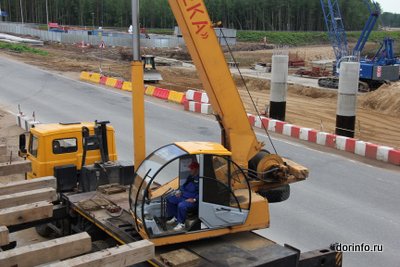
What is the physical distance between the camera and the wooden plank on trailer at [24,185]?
7635 millimetres

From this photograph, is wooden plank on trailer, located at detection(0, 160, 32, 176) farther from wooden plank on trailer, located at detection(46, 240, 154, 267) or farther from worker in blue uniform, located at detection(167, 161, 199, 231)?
wooden plank on trailer, located at detection(46, 240, 154, 267)

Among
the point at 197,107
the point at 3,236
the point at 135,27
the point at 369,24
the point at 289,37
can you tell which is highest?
the point at 369,24

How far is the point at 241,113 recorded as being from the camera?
8219mm

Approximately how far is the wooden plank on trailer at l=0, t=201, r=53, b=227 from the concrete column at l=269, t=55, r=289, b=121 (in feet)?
49.1

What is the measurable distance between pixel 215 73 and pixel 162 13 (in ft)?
405

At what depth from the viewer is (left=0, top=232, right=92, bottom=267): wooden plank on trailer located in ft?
17.4

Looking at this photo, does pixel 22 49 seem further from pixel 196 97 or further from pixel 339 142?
pixel 339 142

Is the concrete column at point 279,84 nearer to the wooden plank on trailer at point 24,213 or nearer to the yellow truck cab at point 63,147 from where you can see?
the yellow truck cab at point 63,147

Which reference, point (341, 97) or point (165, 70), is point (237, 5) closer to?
point (165, 70)

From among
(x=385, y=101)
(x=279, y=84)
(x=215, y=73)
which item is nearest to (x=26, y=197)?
(x=215, y=73)

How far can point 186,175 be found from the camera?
7254mm

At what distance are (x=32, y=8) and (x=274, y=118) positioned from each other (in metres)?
120

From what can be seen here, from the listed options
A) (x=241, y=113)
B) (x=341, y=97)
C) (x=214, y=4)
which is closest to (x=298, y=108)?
(x=341, y=97)

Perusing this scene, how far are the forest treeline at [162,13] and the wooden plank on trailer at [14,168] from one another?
381ft
